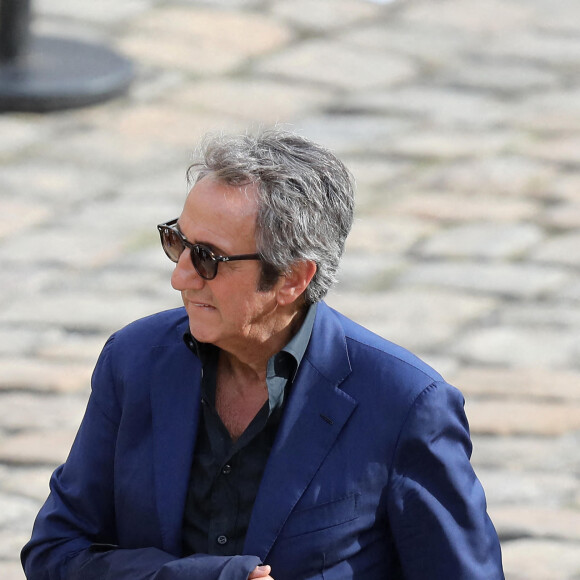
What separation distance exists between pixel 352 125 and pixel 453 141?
0.52 meters

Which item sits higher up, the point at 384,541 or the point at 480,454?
the point at 384,541

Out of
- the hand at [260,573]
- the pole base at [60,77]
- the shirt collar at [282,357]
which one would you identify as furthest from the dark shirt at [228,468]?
the pole base at [60,77]

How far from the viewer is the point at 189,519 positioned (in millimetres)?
2594

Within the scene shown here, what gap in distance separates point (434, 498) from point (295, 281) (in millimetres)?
463

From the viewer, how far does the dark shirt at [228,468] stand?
101 inches

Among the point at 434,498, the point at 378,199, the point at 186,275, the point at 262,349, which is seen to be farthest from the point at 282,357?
the point at 378,199

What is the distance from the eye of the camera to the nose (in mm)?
2504

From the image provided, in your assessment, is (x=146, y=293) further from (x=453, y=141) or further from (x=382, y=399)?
(x=382, y=399)

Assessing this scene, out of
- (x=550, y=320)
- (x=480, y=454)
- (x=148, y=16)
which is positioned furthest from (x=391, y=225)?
(x=148, y=16)

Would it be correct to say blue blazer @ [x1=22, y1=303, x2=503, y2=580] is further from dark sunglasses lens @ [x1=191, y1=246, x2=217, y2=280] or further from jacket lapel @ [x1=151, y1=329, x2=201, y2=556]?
dark sunglasses lens @ [x1=191, y1=246, x2=217, y2=280]

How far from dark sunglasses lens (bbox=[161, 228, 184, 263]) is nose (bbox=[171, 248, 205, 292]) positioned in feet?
0.10

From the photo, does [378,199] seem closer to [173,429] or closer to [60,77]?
[60,77]

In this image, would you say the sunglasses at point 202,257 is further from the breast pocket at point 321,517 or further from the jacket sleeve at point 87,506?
the breast pocket at point 321,517

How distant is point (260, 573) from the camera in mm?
2447
